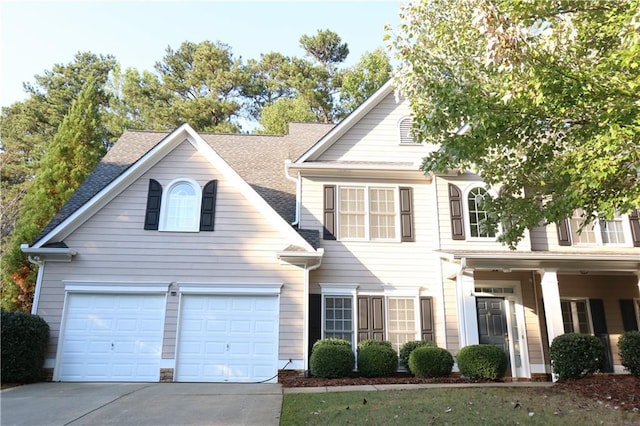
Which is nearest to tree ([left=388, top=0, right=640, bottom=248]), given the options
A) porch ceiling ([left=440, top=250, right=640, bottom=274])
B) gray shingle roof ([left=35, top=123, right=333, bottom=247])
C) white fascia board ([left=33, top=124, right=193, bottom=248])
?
porch ceiling ([left=440, top=250, right=640, bottom=274])

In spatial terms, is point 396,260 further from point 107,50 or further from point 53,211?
point 107,50

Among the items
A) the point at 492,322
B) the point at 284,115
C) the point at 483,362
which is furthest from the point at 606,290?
the point at 284,115

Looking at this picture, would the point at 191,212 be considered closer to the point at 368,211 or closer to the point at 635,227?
the point at 368,211

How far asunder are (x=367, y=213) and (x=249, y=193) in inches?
130

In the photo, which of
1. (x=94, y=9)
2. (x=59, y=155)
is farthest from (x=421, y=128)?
(x=59, y=155)

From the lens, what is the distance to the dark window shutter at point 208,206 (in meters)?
11.0

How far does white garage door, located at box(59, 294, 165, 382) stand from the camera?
10.0m

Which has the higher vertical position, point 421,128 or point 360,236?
point 421,128

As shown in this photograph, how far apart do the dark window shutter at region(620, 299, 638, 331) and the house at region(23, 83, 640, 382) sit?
1.9 inches

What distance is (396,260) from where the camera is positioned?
11.7 m

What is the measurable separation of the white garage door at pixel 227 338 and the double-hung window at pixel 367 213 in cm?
293

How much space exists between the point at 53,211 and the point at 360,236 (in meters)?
11.0

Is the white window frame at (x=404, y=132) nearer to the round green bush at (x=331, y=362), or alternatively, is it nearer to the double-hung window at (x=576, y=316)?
the round green bush at (x=331, y=362)

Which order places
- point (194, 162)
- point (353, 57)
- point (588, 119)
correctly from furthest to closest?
point (353, 57) < point (194, 162) < point (588, 119)
